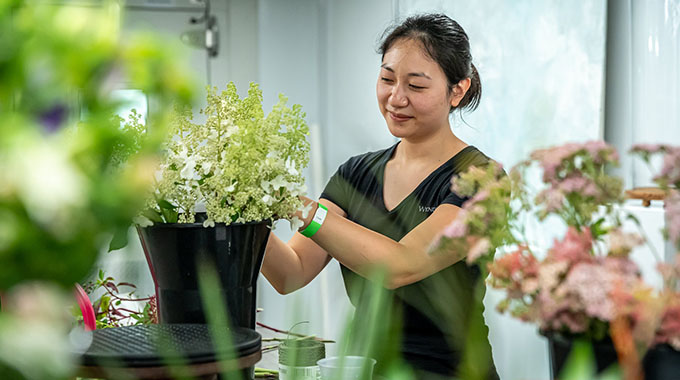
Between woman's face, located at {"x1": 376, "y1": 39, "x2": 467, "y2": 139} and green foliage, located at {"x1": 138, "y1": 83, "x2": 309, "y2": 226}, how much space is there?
72 centimetres

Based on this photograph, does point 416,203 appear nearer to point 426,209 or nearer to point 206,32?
point 426,209

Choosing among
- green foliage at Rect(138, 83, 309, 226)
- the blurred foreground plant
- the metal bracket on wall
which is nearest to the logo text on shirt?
green foliage at Rect(138, 83, 309, 226)

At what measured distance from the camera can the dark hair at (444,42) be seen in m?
1.84

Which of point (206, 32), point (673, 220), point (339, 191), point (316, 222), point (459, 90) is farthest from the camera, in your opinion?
point (206, 32)

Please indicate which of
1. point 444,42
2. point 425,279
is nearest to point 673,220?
point 425,279

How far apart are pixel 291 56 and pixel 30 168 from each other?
16.1 feet

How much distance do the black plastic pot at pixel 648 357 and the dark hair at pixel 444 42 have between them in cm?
128

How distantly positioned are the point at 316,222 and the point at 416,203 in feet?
1.51

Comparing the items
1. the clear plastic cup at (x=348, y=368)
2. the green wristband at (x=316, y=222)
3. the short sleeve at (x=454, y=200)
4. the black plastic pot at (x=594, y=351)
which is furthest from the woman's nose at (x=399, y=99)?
the black plastic pot at (x=594, y=351)

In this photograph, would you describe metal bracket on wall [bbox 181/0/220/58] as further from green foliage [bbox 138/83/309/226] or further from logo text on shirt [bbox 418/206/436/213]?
green foliage [bbox 138/83/309/226]

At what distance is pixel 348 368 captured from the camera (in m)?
0.79

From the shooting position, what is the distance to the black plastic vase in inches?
41.5

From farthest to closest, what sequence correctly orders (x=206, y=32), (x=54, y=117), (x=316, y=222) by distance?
1. (x=206, y=32)
2. (x=316, y=222)
3. (x=54, y=117)

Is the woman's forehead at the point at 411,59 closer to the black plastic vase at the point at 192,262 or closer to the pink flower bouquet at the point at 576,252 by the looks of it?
the black plastic vase at the point at 192,262
